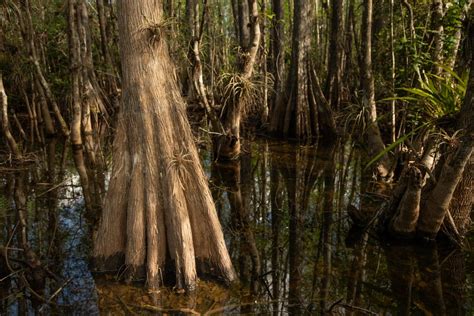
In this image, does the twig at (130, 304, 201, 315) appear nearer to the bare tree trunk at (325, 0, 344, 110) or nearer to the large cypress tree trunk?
the large cypress tree trunk

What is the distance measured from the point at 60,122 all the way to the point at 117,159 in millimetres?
6657

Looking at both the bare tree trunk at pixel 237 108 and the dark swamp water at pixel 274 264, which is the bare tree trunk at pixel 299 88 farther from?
the dark swamp water at pixel 274 264

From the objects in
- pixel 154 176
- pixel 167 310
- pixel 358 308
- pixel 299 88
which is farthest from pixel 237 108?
pixel 358 308

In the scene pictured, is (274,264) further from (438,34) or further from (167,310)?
(438,34)

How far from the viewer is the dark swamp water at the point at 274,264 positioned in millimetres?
3857

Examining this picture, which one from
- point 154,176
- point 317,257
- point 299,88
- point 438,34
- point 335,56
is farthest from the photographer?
point 335,56

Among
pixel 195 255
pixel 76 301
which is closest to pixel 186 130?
pixel 195 255

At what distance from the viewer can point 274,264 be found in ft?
15.2

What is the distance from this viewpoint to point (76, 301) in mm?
3895

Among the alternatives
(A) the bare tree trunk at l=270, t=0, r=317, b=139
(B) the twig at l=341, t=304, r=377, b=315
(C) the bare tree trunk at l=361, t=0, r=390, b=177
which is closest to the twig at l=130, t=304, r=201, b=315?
(B) the twig at l=341, t=304, r=377, b=315

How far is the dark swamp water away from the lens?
12.7 feet

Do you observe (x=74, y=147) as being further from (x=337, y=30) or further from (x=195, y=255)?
(x=337, y=30)

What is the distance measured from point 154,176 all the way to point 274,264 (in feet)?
5.08

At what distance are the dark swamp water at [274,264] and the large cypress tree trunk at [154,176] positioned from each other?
300 mm
